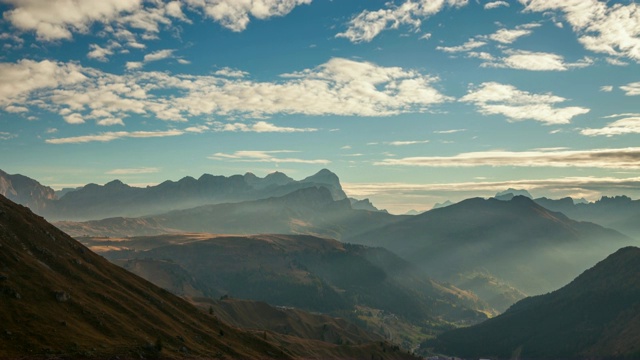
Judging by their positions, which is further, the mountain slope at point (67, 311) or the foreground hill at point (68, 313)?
the mountain slope at point (67, 311)

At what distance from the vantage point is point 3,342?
11412 cm

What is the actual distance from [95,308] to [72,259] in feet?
136

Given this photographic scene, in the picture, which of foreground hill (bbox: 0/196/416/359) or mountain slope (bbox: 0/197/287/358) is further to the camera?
mountain slope (bbox: 0/197/287/358)

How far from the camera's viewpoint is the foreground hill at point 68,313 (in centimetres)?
12450

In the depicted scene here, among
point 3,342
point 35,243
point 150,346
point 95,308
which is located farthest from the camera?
point 35,243

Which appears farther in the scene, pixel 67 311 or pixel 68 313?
pixel 67 311

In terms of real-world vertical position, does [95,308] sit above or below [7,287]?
below

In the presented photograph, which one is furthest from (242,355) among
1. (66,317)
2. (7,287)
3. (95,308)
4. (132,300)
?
(7,287)

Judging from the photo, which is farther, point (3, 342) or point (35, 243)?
point (35, 243)

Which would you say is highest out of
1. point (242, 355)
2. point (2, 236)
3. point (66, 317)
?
point (2, 236)

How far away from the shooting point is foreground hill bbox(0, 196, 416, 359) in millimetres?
124500

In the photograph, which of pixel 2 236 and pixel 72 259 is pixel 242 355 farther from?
pixel 2 236

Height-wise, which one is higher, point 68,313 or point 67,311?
point 67,311

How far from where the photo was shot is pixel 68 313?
478 feet
